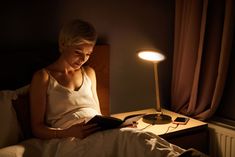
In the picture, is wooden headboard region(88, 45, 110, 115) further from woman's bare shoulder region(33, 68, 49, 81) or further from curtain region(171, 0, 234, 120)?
curtain region(171, 0, 234, 120)

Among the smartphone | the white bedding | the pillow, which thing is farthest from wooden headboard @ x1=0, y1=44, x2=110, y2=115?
the smartphone

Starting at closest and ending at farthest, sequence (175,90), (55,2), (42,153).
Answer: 1. (42,153)
2. (55,2)
3. (175,90)

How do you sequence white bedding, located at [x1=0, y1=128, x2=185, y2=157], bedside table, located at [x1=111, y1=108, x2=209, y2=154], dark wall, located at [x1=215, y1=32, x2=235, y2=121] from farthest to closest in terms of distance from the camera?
dark wall, located at [x1=215, y1=32, x2=235, y2=121] < bedside table, located at [x1=111, y1=108, x2=209, y2=154] < white bedding, located at [x1=0, y1=128, x2=185, y2=157]

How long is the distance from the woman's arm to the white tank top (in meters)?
0.05

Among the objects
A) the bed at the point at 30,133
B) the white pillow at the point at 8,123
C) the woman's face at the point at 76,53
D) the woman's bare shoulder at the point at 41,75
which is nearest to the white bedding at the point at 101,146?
the bed at the point at 30,133

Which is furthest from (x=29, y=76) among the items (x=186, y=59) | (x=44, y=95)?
(x=186, y=59)

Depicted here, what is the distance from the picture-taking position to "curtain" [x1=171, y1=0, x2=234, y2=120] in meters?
2.43

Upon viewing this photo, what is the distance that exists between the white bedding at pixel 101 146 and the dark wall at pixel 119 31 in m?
0.75

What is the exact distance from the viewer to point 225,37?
237 centimetres

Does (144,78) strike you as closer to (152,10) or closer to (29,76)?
(152,10)

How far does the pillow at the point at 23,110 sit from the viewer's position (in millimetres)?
1890

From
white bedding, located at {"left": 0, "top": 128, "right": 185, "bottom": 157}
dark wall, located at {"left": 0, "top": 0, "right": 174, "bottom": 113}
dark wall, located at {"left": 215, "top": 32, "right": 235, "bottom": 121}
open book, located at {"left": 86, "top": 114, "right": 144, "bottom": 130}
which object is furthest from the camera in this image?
dark wall, located at {"left": 215, "top": 32, "right": 235, "bottom": 121}

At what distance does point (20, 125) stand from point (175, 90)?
1.41 metres

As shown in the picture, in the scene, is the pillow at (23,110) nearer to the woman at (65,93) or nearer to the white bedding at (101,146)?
the woman at (65,93)
